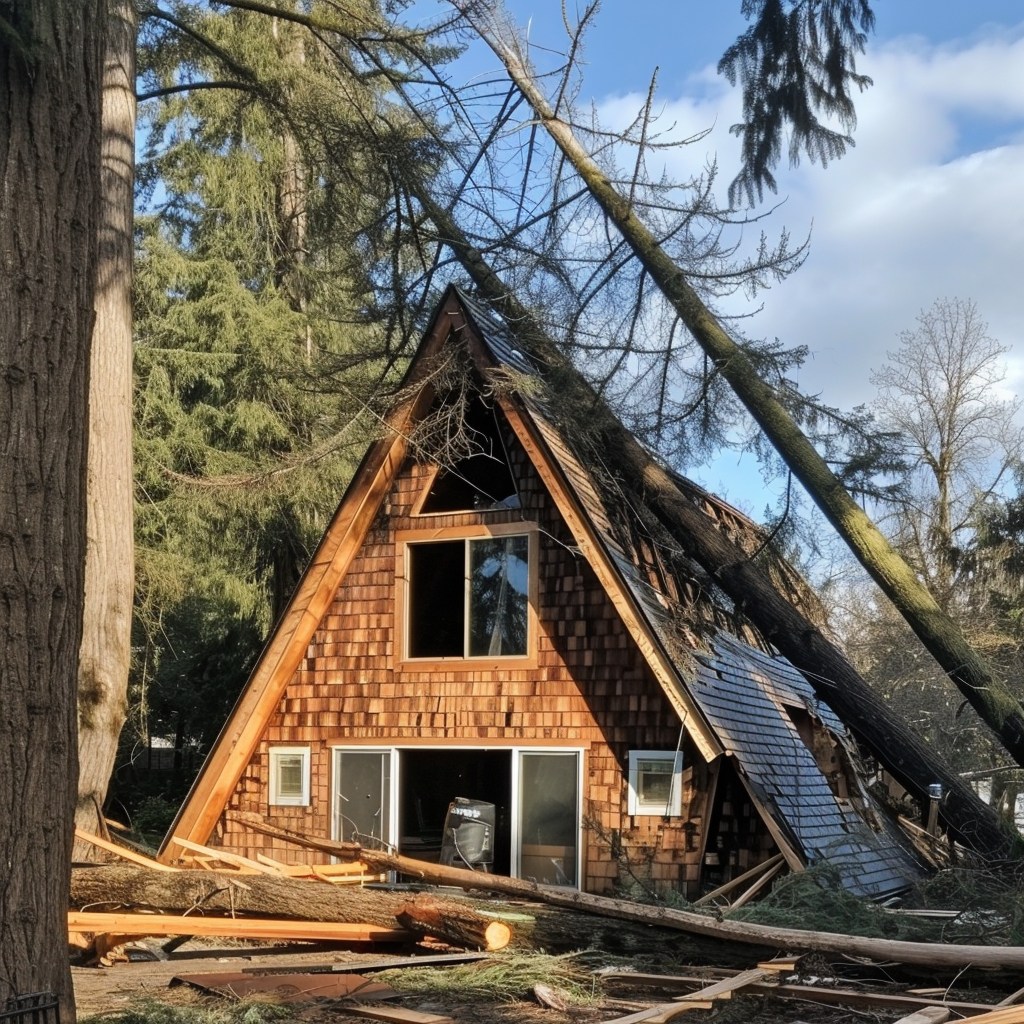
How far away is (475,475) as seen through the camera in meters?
14.0

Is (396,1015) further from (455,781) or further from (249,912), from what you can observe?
(455,781)

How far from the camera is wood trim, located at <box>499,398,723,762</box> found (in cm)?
1106

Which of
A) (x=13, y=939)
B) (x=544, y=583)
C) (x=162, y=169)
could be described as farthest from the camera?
(x=162, y=169)

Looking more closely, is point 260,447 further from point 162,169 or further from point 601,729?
point 601,729

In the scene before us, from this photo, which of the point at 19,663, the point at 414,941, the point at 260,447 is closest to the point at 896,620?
the point at 260,447

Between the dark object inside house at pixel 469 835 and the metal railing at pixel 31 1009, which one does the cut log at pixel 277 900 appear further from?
the metal railing at pixel 31 1009

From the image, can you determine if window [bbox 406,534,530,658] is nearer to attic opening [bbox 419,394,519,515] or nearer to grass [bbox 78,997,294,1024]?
attic opening [bbox 419,394,519,515]

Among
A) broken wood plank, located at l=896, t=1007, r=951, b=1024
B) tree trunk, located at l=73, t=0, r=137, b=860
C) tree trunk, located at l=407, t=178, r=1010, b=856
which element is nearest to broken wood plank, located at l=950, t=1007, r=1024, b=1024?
broken wood plank, located at l=896, t=1007, r=951, b=1024

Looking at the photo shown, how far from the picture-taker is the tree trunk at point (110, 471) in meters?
11.0

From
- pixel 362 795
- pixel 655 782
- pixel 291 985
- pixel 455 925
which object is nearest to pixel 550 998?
pixel 455 925

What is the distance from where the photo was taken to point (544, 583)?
497 inches

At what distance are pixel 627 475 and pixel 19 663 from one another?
9.81 m

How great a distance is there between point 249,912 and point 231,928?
45 cm

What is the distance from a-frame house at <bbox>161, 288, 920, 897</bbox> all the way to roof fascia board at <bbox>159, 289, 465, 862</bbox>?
2 centimetres
